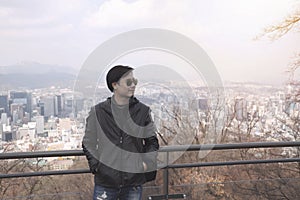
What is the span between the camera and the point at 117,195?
1.69 meters

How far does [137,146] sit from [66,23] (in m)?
3.02

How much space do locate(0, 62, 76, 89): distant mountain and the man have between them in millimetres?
1137

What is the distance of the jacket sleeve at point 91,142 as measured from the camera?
1621 millimetres

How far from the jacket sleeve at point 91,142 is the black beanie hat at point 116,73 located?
179 millimetres

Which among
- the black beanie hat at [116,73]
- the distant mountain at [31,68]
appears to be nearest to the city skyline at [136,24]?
the distant mountain at [31,68]

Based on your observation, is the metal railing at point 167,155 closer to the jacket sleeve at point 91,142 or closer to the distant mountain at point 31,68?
the jacket sleeve at point 91,142

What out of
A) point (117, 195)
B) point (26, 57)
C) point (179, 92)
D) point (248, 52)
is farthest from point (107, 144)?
point (248, 52)

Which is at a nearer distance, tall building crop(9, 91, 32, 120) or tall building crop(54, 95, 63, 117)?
tall building crop(54, 95, 63, 117)

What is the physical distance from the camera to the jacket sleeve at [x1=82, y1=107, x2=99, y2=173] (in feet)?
5.32

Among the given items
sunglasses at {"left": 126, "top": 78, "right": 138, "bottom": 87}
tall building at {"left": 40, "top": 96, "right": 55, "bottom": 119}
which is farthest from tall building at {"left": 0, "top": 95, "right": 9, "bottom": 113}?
sunglasses at {"left": 126, "top": 78, "right": 138, "bottom": 87}

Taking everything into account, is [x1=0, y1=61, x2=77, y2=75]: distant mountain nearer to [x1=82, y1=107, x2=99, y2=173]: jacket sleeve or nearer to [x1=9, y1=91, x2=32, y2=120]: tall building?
[x1=9, y1=91, x2=32, y2=120]: tall building

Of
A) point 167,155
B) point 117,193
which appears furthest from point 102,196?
point 167,155

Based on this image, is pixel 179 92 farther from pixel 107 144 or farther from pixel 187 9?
pixel 187 9

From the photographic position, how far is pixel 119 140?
1619mm
